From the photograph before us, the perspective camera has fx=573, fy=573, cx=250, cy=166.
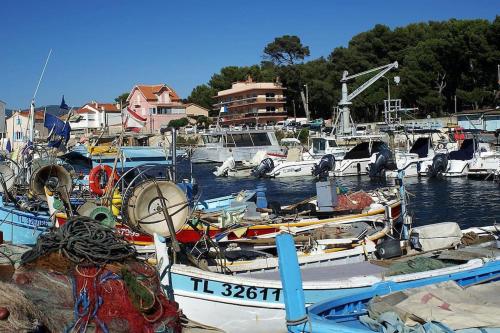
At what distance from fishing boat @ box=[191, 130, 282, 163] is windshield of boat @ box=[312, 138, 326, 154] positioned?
17.2 ft

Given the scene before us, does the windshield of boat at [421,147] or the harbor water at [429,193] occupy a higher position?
the windshield of boat at [421,147]

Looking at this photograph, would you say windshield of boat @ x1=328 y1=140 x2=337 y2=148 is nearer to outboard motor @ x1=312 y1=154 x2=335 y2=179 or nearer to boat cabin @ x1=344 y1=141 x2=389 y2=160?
boat cabin @ x1=344 y1=141 x2=389 y2=160

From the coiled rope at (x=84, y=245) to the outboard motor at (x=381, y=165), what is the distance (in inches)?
1175

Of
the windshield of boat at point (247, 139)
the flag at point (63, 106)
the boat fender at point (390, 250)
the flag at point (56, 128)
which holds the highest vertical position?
the flag at point (63, 106)

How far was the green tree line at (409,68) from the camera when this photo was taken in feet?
186

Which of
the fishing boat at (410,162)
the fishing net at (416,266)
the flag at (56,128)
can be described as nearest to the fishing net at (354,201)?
the fishing net at (416,266)

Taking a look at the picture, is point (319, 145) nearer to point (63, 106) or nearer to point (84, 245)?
point (63, 106)

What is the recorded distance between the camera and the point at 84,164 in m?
30.0

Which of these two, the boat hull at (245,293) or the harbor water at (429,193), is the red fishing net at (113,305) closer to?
the boat hull at (245,293)

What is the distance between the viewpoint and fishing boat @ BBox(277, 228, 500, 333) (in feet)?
20.2

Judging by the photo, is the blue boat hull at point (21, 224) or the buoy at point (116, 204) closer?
the buoy at point (116, 204)

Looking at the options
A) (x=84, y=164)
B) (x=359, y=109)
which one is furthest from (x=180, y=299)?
(x=359, y=109)

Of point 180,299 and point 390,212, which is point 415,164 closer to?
point 390,212

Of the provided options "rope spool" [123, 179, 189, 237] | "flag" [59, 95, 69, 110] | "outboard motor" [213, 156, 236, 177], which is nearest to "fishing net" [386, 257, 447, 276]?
"rope spool" [123, 179, 189, 237]
